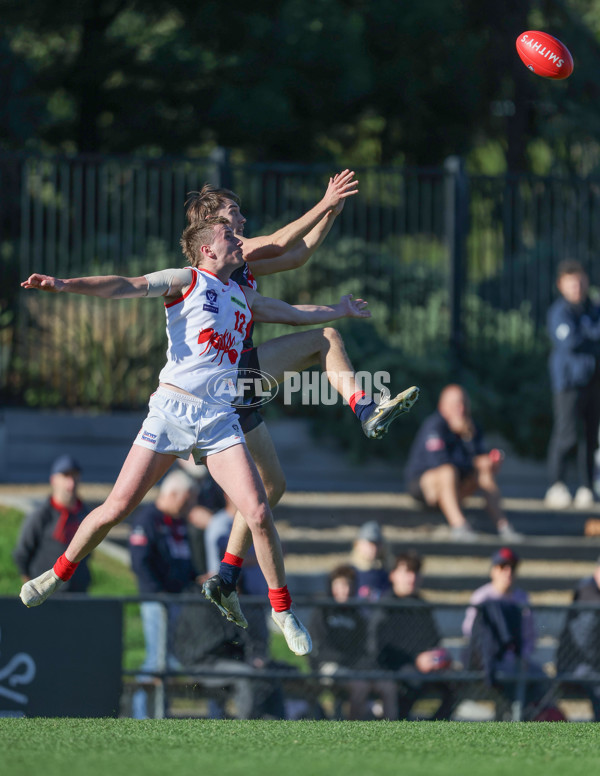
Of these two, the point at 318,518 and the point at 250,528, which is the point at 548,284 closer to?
the point at 318,518

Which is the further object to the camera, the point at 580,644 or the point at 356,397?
the point at 580,644

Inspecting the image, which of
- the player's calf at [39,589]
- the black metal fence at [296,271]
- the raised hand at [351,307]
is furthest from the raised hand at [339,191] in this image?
the black metal fence at [296,271]

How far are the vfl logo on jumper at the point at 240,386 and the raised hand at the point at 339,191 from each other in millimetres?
969

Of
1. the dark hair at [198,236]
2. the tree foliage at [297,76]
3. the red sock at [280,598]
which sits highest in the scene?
the tree foliage at [297,76]

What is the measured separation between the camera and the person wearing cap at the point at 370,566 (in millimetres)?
9312

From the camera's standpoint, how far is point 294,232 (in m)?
6.38

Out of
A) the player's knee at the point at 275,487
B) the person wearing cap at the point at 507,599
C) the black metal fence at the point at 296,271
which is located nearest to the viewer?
the player's knee at the point at 275,487

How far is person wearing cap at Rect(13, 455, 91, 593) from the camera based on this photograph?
29.6 feet

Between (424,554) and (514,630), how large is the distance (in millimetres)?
2579

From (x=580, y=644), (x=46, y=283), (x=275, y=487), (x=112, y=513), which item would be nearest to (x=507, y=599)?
(x=580, y=644)

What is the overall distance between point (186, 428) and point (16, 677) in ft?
10.1

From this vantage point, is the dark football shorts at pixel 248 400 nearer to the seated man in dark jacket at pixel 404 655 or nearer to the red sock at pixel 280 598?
the red sock at pixel 280 598

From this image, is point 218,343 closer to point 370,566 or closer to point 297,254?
point 297,254

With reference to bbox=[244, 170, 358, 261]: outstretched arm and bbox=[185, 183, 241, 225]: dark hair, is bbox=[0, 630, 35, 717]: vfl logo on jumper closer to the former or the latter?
bbox=[244, 170, 358, 261]: outstretched arm
